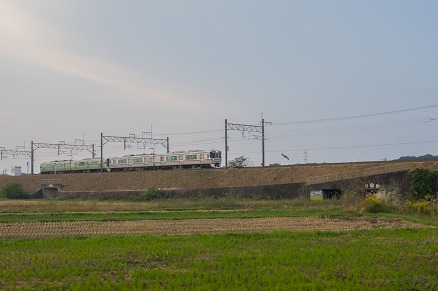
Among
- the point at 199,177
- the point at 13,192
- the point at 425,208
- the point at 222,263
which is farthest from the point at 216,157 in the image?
the point at 222,263

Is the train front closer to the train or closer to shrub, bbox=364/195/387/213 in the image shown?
the train

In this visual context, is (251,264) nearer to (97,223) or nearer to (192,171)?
(97,223)

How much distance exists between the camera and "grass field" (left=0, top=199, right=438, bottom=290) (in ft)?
39.5

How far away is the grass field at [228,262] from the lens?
12.1 metres

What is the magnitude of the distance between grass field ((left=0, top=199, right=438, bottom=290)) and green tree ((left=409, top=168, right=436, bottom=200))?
62.5 feet

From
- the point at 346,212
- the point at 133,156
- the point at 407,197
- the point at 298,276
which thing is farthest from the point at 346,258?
the point at 133,156

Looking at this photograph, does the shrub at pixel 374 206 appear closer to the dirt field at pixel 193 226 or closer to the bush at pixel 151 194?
the dirt field at pixel 193 226

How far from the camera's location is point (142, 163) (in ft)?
258

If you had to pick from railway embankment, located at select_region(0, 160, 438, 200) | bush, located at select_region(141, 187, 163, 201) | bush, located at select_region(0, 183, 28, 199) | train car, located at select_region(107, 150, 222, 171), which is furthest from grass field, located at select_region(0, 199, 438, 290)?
bush, located at select_region(0, 183, 28, 199)

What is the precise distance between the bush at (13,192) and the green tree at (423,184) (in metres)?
54.9

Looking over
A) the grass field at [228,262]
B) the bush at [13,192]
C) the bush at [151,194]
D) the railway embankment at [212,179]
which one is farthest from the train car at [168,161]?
the grass field at [228,262]

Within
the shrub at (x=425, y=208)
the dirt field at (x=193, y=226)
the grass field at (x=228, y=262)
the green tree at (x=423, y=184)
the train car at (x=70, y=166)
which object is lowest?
the dirt field at (x=193, y=226)

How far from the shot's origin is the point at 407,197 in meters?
41.5

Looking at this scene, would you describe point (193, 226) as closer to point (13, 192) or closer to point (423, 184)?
point (423, 184)
